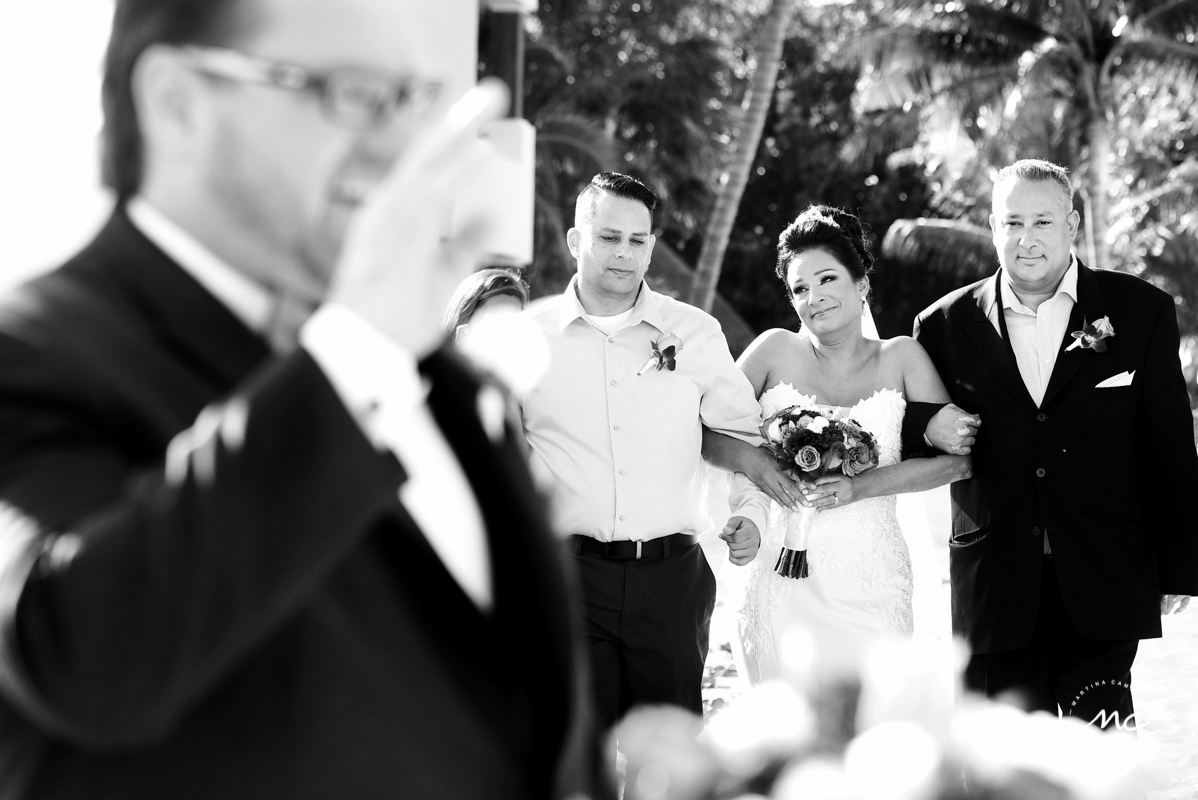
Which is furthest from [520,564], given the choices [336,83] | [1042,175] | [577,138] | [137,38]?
[577,138]

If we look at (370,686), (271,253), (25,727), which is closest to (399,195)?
(271,253)

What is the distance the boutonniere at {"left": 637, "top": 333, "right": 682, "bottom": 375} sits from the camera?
5.37 m

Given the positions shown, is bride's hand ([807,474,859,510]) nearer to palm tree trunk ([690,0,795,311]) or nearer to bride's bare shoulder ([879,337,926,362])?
bride's bare shoulder ([879,337,926,362])

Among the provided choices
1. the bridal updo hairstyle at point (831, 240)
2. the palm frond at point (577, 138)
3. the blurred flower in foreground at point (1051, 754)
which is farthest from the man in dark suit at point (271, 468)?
the palm frond at point (577, 138)

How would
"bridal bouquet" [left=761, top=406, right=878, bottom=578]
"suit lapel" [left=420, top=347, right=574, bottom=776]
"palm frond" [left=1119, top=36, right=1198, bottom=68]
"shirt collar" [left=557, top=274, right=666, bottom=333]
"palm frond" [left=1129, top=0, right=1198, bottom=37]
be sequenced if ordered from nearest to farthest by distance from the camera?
1. "suit lapel" [left=420, top=347, right=574, bottom=776]
2. "bridal bouquet" [left=761, top=406, right=878, bottom=578]
3. "shirt collar" [left=557, top=274, right=666, bottom=333]
4. "palm frond" [left=1129, top=0, right=1198, bottom=37]
5. "palm frond" [left=1119, top=36, right=1198, bottom=68]

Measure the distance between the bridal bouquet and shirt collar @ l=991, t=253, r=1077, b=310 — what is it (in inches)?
33.4

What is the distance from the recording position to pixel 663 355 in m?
5.37

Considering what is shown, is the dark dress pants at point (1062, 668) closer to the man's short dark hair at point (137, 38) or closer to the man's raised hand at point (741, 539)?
the man's raised hand at point (741, 539)

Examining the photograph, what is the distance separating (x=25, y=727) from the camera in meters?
1.19

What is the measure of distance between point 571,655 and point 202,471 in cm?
53

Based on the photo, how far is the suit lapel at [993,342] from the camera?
5172 millimetres

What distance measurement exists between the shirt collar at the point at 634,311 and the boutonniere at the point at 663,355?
15 centimetres

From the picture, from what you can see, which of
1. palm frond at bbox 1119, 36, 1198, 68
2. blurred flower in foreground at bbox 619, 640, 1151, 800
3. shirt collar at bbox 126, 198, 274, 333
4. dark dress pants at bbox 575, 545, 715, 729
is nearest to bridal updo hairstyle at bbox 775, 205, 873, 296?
dark dress pants at bbox 575, 545, 715, 729

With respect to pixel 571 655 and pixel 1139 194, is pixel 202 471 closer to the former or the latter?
pixel 571 655
